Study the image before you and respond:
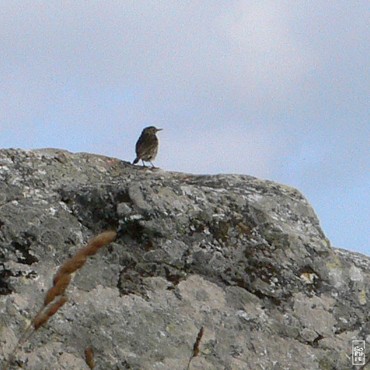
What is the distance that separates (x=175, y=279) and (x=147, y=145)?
6649 mm

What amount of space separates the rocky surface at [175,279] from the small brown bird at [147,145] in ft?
16.7

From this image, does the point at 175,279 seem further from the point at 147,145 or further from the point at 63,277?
the point at 147,145

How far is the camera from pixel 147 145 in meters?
11.9

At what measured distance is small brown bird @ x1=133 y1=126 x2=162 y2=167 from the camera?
11160 millimetres

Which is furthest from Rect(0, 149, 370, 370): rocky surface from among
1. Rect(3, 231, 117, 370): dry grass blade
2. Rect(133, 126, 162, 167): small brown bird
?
Rect(133, 126, 162, 167): small brown bird

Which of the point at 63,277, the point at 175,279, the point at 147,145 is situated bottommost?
the point at 63,277

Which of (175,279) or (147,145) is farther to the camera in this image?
(147,145)

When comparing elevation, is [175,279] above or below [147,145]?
below

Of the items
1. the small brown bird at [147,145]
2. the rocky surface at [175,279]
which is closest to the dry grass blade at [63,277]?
the rocky surface at [175,279]

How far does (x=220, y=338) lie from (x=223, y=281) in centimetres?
46

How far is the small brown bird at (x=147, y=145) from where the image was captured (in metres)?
11.2

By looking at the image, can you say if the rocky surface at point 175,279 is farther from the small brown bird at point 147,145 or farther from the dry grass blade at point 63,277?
the small brown bird at point 147,145

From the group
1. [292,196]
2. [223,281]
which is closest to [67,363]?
[223,281]

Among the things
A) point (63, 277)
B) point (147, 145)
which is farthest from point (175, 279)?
point (147, 145)
